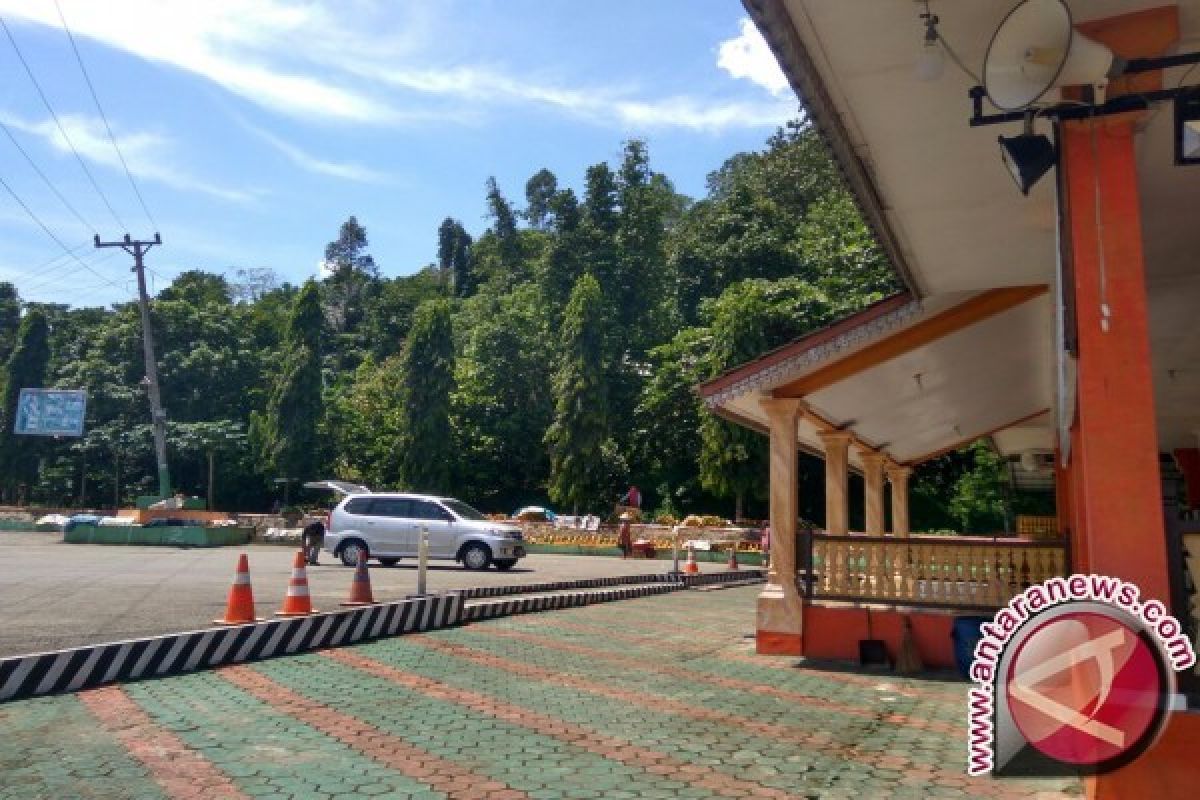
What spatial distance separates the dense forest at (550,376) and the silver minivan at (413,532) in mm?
14865

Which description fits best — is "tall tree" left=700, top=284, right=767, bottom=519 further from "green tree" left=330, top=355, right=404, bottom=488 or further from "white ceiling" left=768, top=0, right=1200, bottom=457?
"white ceiling" left=768, top=0, right=1200, bottom=457

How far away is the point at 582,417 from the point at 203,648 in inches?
1167

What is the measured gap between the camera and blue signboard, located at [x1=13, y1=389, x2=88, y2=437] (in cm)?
3719

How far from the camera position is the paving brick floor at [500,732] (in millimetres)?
4344

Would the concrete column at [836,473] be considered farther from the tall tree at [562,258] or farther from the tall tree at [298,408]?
the tall tree at [562,258]

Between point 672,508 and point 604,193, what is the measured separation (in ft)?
71.3

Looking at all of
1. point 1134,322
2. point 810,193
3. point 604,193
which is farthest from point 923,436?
point 604,193

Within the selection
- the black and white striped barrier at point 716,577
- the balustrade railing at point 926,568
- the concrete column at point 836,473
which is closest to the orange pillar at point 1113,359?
the balustrade railing at point 926,568

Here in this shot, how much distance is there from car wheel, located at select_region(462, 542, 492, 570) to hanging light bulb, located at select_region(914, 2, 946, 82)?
15.2 metres

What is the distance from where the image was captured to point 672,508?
37.4 meters

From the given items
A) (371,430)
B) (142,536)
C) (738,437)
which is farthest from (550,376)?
(142,536)

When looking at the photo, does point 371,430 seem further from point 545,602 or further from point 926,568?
point 926,568

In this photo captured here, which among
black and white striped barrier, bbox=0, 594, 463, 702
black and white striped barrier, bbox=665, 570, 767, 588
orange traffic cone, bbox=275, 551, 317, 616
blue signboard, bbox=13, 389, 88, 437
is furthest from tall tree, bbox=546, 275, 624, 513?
orange traffic cone, bbox=275, 551, 317, 616

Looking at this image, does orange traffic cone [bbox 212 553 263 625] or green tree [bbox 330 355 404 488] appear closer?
orange traffic cone [bbox 212 553 263 625]
